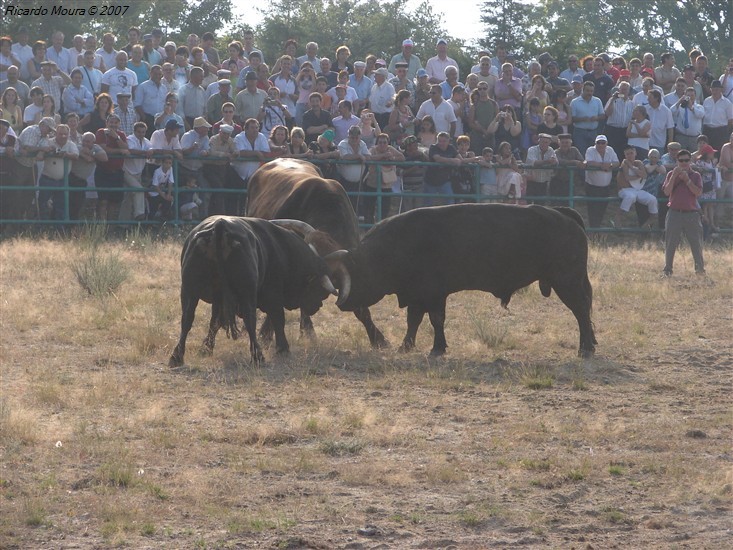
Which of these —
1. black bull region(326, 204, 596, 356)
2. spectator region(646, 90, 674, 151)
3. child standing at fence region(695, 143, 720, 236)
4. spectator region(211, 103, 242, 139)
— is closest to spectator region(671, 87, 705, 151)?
spectator region(646, 90, 674, 151)

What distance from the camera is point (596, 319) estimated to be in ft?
45.0

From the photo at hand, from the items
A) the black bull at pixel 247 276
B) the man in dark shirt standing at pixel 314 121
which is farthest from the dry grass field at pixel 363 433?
the man in dark shirt standing at pixel 314 121

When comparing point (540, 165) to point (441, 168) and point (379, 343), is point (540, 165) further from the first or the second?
point (379, 343)

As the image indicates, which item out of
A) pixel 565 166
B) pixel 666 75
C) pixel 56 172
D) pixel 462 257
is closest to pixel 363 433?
pixel 462 257

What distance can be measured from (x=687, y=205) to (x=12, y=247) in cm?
881

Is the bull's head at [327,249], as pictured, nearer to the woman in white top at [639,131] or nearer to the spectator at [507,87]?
the spectator at [507,87]

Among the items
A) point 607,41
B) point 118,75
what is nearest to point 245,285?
point 118,75

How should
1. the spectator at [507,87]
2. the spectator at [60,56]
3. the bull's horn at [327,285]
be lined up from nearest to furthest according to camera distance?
the bull's horn at [327,285], the spectator at [60,56], the spectator at [507,87]

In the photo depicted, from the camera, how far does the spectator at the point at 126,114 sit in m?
18.6

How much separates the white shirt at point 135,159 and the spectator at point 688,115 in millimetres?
8539

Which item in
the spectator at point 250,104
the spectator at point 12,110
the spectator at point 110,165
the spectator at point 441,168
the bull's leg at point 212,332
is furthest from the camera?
the spectator at point 441,168

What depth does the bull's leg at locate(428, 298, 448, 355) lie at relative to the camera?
37.6 feet

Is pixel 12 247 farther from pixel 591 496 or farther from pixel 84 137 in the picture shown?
pixel 591 496

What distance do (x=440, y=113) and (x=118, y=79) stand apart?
16.0 ft
